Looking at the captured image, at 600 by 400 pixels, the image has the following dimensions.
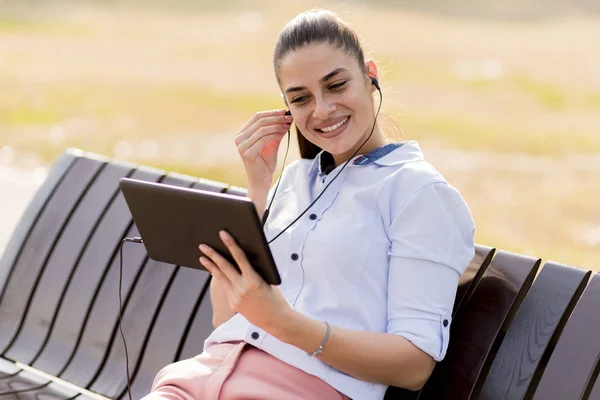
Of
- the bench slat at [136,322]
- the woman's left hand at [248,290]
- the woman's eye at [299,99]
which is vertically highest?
the woman's eye at [299,99]

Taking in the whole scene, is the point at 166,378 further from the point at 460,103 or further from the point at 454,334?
the point at 460,103

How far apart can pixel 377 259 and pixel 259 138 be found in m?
0.69

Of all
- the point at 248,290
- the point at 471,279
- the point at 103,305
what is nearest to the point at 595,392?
the point at 471,279

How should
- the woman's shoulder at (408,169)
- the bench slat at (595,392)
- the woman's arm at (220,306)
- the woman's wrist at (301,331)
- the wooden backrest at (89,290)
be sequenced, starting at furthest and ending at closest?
the wooden backrest at (89,290) → the woman's arm at (220,306) → the woman's shoulder at (408,169) → the bench slat at (595,392) → the woman's wrist at (301,331)

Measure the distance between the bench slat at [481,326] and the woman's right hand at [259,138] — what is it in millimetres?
782

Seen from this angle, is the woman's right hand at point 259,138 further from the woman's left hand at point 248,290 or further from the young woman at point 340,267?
the woman's left hand at point 248,290

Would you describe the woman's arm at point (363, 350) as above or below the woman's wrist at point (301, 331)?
below

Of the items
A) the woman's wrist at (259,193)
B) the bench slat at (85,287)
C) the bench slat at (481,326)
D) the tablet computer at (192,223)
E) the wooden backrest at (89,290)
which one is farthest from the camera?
the bench slat at (85,287)

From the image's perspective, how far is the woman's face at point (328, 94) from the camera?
293cm

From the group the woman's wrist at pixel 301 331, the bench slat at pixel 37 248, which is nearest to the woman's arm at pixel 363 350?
the woman's wrist at pixel 301 331

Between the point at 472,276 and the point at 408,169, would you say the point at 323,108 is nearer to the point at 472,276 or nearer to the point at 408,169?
the point at 408,169

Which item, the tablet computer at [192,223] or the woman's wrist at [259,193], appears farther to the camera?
the woman's wrist at [259,193]

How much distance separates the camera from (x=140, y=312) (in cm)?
382

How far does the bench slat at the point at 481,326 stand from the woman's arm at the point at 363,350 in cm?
31
